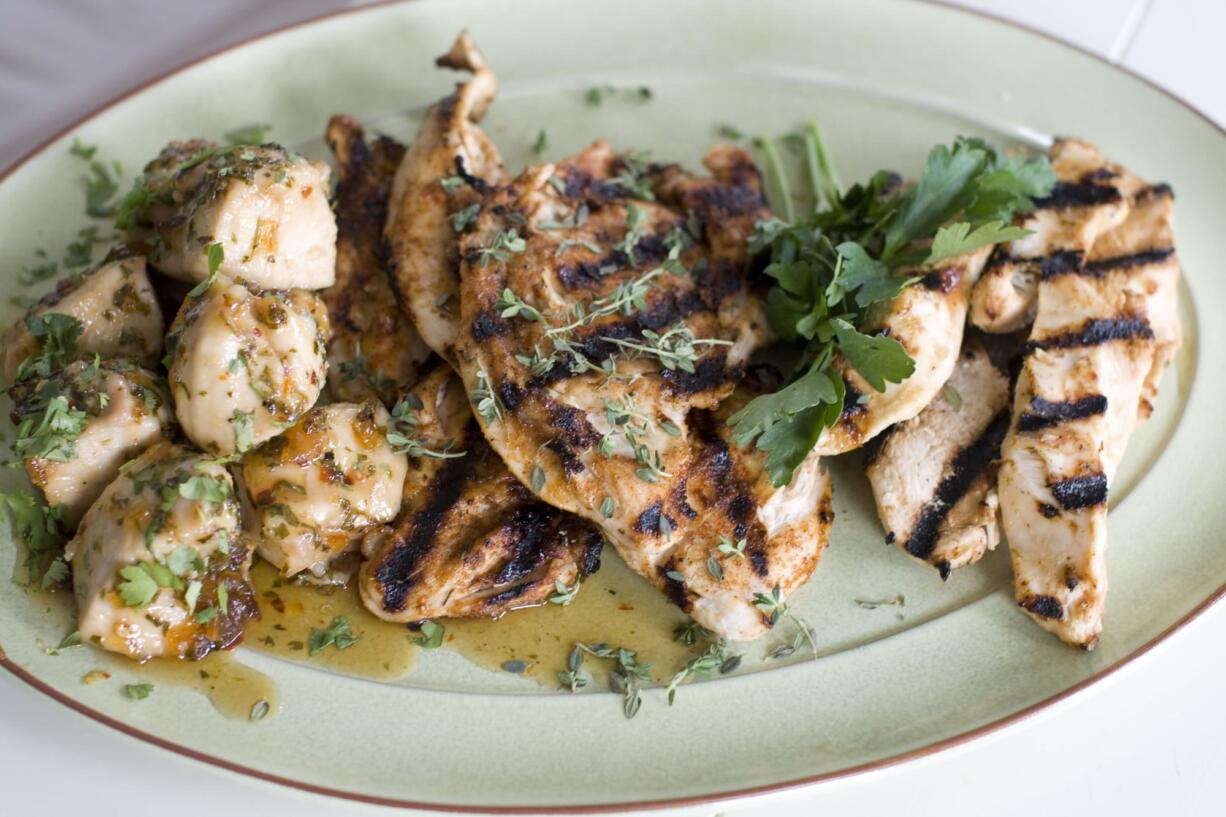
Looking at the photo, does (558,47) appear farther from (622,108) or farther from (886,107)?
(886,107)

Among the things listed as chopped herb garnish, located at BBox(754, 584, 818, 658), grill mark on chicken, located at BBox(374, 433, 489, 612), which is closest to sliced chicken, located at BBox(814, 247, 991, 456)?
chopped herb garnish, located at BBox(754, 584, 818, 658)

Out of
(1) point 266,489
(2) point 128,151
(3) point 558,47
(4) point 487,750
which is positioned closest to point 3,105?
(2) point 128,151

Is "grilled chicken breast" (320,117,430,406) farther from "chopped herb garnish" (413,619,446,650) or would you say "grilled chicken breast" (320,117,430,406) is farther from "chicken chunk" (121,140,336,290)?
"chopped herb garnish" (413,619,446,650)

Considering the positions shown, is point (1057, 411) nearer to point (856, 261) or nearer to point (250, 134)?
point (856, 261)

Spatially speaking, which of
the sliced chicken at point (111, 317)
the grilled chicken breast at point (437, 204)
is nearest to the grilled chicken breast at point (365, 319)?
the grilled chicken breast at point (437, 204)

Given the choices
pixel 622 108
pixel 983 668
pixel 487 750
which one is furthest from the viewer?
pixel 622 108

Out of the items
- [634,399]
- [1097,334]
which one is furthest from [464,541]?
[1097,334]

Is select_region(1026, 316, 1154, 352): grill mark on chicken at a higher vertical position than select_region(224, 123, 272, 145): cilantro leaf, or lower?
higher
